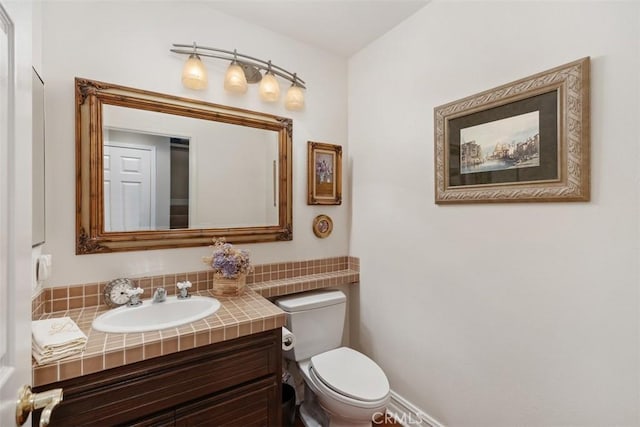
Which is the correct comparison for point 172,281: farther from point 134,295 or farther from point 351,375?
point 351,375

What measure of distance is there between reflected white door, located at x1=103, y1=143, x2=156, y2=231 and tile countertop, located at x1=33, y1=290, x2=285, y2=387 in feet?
1.42

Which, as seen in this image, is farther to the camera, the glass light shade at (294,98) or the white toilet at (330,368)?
the glass light shade at (294,98)

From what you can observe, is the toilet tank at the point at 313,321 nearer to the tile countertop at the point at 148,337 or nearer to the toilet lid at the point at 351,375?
the toilet lid at the point at 351,375

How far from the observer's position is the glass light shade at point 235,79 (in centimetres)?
168

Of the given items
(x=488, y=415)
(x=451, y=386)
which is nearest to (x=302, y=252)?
(x=451, y=386)

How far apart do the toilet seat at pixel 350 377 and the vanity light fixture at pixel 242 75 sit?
1579 millimetres

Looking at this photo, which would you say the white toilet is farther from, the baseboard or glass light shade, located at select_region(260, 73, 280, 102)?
glass light shade, located at select_region(260, 73, 280, 102)

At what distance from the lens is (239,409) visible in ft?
4.14

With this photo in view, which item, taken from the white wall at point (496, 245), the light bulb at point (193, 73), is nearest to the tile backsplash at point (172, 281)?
the white wall at point (496, 245)

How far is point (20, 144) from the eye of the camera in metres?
0.59

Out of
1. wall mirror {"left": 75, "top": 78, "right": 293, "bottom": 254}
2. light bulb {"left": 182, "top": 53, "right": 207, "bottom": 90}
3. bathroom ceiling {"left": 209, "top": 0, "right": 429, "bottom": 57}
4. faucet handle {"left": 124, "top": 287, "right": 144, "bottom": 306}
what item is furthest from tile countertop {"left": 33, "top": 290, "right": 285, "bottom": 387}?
bathroom ceiling {"left": 209, "top": 0, "right": 429, "bottom": 57}

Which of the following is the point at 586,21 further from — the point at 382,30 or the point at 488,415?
the point at 488,415

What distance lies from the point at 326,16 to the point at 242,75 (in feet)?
2.08

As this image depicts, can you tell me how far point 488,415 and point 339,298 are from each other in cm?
94
